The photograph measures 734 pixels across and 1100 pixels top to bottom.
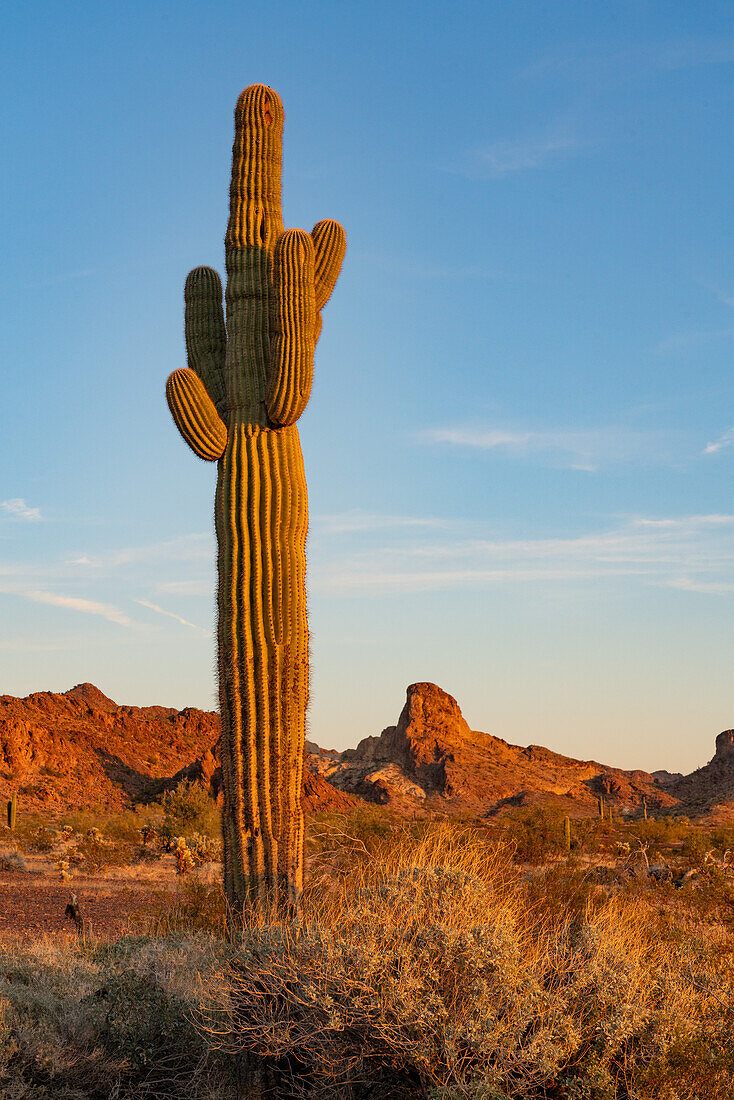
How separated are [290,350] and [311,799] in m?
26.8

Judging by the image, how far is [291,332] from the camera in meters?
8.53

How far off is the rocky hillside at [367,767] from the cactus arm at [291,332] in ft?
79.4

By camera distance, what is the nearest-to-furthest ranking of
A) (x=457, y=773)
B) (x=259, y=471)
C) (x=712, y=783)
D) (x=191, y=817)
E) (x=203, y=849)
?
(x=259, y=471)
(x=203, y=849)
(x=191, y=817)
(x=457, y=773)
(x=712, y=783)

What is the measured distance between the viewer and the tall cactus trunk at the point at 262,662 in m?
7.56

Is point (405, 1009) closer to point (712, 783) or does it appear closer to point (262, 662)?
point (262, 662)

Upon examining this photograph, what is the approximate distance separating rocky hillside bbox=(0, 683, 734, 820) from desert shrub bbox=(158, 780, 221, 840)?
464 cm

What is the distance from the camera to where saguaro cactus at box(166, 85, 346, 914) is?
7.63 metres

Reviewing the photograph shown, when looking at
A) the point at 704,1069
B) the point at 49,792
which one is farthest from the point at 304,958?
the point at 49,792

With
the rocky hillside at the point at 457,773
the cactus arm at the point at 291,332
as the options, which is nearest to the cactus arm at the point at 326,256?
the cactus arm at the point at 291,332

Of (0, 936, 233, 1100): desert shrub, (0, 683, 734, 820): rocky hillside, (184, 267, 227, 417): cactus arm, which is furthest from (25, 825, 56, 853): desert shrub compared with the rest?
(184, 267, 227, 417): cactus arm

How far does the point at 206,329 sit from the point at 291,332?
4.80 feet

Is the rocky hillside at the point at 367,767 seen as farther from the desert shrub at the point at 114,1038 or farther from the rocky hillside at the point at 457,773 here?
the desert shrub at the point at 114,1038

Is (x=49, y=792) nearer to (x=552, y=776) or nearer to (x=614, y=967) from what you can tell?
(x=552, y=776)

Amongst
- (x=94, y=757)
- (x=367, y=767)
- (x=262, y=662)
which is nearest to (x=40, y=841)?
(x=94, y=757)
